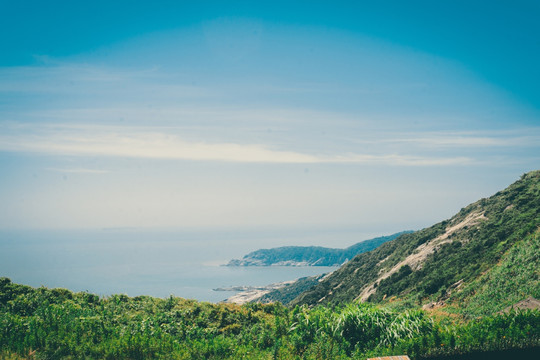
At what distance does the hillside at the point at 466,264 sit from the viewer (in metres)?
18.6

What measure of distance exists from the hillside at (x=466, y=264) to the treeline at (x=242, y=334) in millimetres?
9531

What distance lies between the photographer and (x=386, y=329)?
342 inches

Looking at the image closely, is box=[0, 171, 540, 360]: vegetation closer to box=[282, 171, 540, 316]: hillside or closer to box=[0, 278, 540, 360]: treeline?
box=[0, 278, 540, 360]: treeline

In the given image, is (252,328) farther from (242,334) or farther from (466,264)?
(466,264)

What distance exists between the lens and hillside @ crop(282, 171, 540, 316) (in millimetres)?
18609

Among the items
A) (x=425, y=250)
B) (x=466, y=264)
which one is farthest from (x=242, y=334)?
(x=425, y=250)

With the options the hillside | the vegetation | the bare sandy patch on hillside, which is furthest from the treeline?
the bare sandy patch on hillside

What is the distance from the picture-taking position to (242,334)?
31.9 feet

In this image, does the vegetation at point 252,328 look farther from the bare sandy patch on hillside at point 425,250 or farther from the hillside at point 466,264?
the bare sandy patch on hillside at point 425,250

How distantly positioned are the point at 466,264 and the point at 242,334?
25.7m

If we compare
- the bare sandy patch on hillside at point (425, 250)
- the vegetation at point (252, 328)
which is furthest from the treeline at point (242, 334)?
the bare sandy patch on hillside at point (425, 250)

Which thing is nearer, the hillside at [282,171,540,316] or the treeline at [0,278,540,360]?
the treeline at [0,278,540,360]

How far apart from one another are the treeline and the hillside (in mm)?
9531

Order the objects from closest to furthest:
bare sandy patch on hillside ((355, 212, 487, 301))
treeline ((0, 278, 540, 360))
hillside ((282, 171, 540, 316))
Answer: treeline ((0, 278, 540, 360)) < hillside ((282, 171, 540, 316)) < bare sandy patch on hillside ((355, 212, 487, 301))
